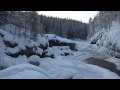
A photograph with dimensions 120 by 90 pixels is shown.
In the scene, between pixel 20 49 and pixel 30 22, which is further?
pixel 30 22

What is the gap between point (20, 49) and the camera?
25.0m

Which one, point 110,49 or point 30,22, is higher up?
point 30,22
